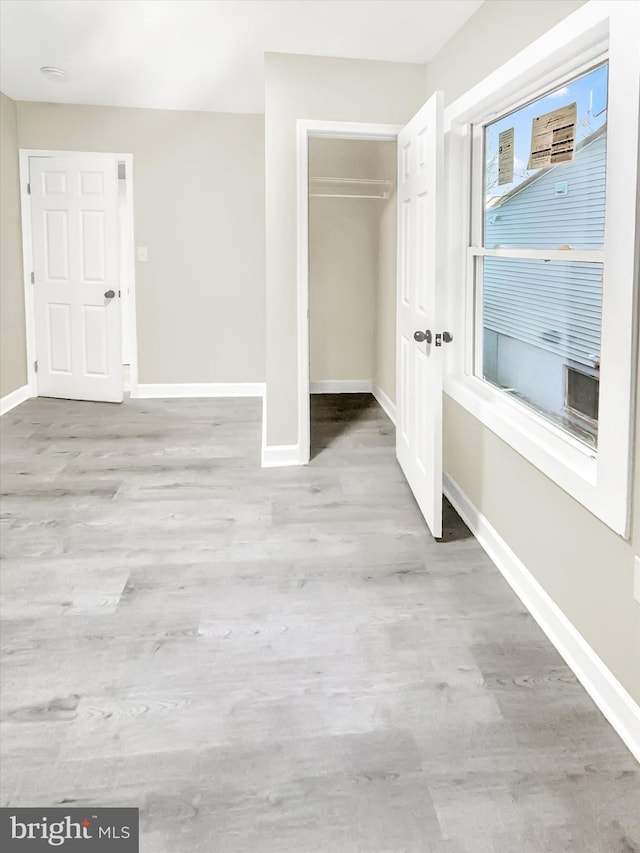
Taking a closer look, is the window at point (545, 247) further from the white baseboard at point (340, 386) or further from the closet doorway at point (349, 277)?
the white baseboard at point (340, 386)

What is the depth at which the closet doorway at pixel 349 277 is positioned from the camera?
568 centimetres

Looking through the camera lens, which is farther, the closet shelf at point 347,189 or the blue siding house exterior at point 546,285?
the closet shelf at point 347,189

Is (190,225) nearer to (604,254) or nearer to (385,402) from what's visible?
(385,402)

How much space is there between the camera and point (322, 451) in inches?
175

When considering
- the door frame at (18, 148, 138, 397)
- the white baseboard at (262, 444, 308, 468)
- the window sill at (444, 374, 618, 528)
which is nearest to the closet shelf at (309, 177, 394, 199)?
the door frame at (18, 148, 138, 397)

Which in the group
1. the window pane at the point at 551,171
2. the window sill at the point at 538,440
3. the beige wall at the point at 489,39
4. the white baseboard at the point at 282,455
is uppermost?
the beige wall at the point at 489,39

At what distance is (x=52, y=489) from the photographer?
372 cm

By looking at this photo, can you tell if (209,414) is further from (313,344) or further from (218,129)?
(218,129)

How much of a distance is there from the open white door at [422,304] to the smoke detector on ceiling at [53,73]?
2493 millimetres

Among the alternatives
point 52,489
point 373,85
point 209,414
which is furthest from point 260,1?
point 209,414

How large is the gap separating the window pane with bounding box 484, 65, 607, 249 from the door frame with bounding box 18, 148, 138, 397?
11.6 feet

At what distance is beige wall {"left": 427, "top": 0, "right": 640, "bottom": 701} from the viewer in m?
1.85

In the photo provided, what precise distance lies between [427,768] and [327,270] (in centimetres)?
495

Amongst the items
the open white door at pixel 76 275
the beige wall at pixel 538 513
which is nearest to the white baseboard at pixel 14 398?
the open white door at pixel 76 275
